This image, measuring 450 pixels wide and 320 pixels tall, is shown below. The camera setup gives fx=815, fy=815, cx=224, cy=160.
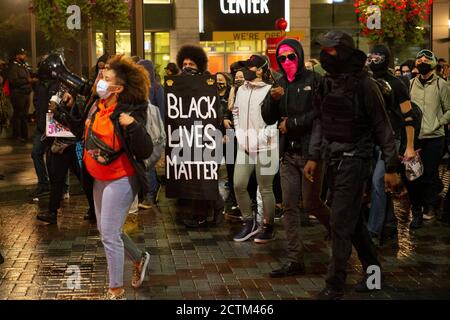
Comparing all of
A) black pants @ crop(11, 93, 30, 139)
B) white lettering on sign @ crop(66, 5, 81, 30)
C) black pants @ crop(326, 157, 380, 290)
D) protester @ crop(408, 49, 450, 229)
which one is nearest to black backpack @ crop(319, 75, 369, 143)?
black pants @ crop(326, 157, 380, 290)

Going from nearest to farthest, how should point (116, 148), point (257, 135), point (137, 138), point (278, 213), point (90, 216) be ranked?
point (137, 138) → point (116, 148) → point (257, 135) → point (90, 216) → point (278, 213)

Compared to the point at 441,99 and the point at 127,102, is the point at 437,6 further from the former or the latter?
the point at 127,102

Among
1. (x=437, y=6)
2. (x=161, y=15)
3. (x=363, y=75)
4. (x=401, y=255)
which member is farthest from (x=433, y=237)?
(x=437, y=6)

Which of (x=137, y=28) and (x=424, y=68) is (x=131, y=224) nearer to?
(x=137, y=28)

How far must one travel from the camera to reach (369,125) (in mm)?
6254

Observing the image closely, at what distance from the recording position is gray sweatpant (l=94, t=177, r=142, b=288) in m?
6.17

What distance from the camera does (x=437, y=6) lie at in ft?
107

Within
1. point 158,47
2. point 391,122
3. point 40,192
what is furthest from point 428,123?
point 158,47

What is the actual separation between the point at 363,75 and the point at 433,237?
11.0 feet

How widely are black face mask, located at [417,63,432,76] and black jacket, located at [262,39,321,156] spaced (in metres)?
2.80

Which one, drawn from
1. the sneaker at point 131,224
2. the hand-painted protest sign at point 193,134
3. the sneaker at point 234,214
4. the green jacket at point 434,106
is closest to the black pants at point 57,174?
the sneaker at point 131,224

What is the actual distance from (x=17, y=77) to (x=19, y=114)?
1.00m

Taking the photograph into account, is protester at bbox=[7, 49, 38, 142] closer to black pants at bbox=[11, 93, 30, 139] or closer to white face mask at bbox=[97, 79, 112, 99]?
black pants at bbox=[11, 93, 30, 139]

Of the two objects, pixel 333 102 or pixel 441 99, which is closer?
pixel 333 102
